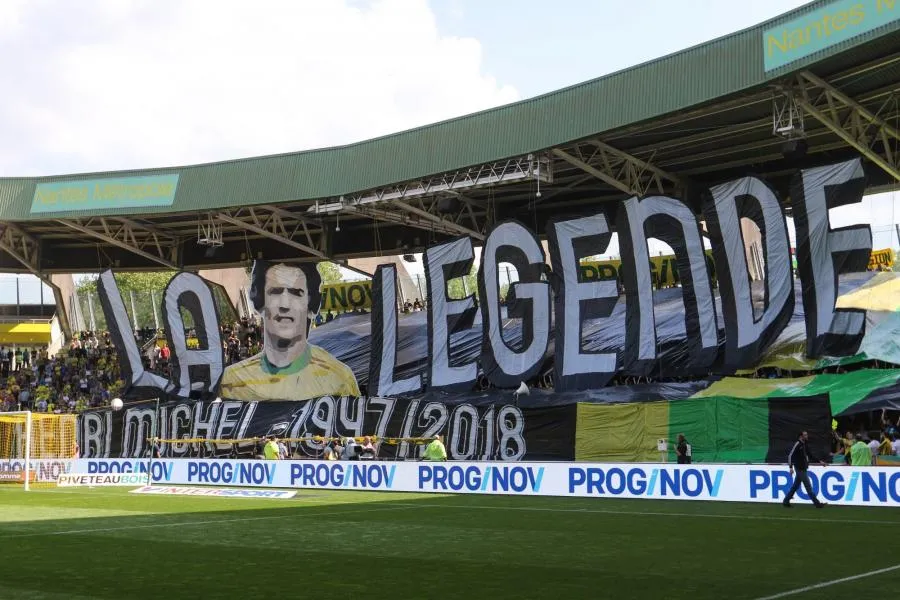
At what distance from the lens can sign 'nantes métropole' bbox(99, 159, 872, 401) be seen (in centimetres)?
3209

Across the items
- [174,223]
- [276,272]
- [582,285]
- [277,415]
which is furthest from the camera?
[174,223]

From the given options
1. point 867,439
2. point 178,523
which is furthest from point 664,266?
point 178,523

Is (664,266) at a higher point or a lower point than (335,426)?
higher

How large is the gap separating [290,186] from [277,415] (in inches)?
376

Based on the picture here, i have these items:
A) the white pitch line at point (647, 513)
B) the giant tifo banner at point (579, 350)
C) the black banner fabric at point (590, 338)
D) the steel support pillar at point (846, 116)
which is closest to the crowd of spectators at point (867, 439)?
the giant tifo banner at point (579, 350)

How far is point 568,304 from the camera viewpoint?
37281 mm

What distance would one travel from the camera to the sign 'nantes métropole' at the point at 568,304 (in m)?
32.1

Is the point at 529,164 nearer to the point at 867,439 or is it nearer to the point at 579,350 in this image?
the point at 579,350

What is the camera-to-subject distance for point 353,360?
46.7 meters

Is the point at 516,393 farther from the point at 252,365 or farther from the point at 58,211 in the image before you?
the point at 58,211

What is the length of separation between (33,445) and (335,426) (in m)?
12.5

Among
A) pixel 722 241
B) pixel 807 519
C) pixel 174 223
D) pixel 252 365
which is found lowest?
pixel 807 519

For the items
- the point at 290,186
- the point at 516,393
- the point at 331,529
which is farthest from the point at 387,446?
the point at 331,529

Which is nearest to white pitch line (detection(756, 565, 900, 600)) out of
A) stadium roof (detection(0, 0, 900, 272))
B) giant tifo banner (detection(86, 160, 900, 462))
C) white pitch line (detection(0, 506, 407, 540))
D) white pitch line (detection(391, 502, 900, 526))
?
white pitch line (detection(391, 502, 900, 526))
